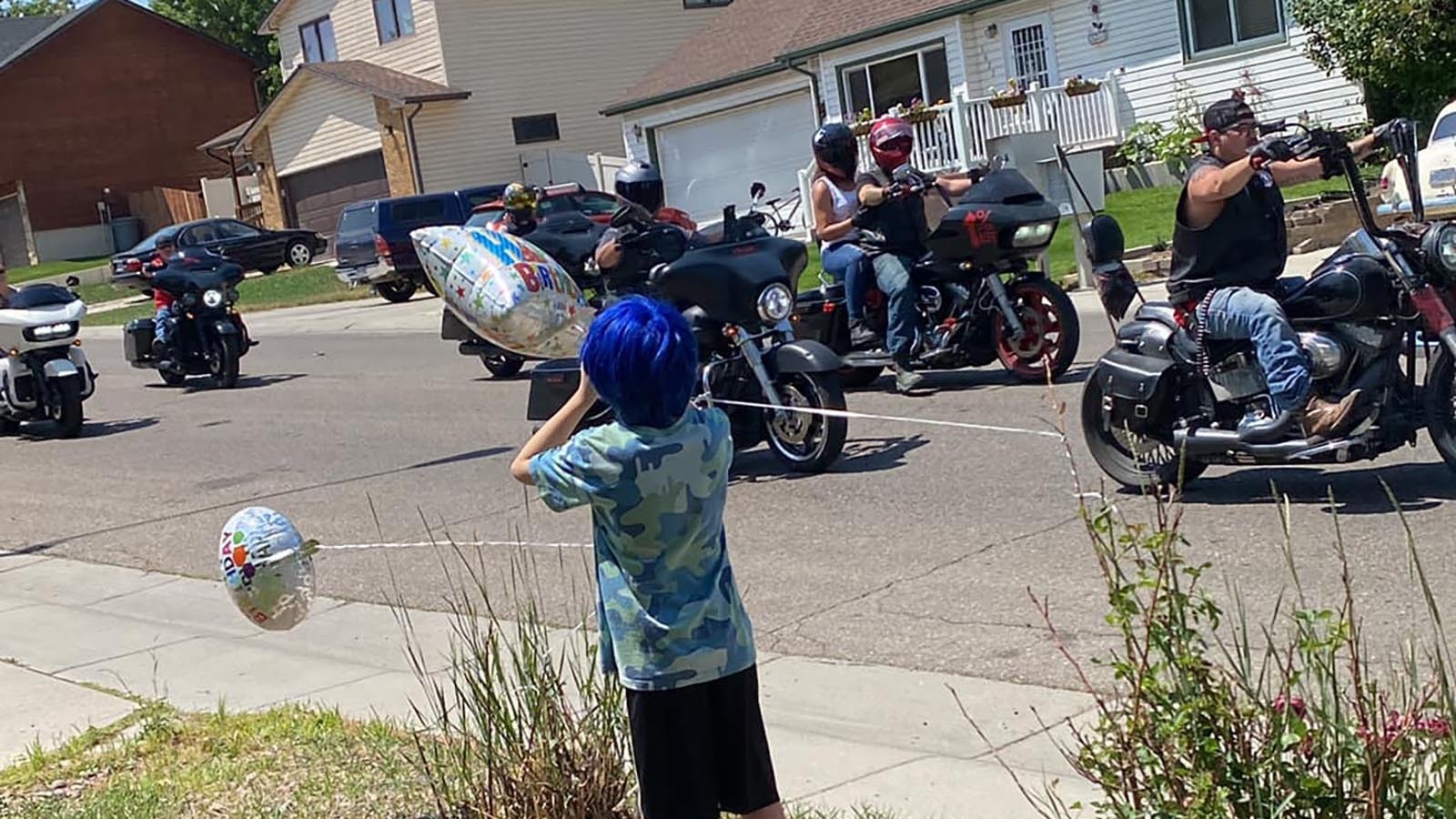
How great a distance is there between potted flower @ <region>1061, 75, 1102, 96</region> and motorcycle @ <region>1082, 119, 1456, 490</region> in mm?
19821

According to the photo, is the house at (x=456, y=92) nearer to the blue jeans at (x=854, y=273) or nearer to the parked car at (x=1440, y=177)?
the parked car at (x=1440, y=177)

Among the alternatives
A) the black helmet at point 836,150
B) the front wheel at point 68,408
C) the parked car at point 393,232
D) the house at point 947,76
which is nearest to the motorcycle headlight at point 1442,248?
the black helmet at point 836,150

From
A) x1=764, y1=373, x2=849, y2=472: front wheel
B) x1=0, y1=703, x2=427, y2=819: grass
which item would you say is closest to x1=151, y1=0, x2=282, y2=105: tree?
x1=764, y1=373, x2=849, y2=472: front wheel

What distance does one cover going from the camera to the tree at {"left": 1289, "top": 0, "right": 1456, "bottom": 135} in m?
20.6

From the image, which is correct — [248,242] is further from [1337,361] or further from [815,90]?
[1337,361]

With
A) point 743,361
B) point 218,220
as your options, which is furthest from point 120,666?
point 218,220

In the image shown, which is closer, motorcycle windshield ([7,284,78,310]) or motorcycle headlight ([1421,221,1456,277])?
motorcycle headlight ([1421,221,1456,277])

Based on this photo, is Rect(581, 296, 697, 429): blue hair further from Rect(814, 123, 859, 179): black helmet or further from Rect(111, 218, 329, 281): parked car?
Rect(111, 218, 329, 281): parked car

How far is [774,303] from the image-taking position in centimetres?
943

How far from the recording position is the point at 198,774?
5.43 metres

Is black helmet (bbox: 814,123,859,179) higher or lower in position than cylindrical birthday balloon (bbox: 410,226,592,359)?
higher

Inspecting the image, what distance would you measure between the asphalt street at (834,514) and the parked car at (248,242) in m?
22.0

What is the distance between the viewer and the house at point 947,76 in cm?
2544

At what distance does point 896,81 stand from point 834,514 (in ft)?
76.9
